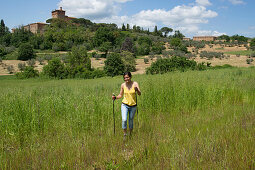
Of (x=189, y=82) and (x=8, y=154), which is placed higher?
(x=189, y=82)

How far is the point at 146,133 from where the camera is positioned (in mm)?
4887

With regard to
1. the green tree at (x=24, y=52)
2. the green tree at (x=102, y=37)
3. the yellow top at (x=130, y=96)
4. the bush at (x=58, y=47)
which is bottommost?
the yellow top at (x=130, y=96)

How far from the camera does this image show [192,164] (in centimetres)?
321

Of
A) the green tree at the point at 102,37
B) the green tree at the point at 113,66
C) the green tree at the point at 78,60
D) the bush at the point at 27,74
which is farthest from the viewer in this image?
the green tree at the point at 102,37

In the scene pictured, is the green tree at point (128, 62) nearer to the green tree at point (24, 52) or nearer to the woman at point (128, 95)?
the green tree at point (24, 52)

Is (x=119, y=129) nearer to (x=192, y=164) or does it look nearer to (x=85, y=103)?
(x=85, y=103)

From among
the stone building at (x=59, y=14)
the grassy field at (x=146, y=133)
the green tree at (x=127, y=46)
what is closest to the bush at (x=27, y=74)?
the green tree at (x=127, y=46)

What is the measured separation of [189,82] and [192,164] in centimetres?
572

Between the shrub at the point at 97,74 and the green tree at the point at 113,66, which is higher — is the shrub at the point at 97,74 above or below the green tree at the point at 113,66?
below

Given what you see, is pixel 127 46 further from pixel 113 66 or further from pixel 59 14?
pixel 59 14

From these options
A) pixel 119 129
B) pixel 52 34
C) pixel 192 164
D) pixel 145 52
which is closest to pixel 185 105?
pixel 119 129

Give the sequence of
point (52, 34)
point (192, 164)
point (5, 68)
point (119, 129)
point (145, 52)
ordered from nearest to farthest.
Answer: point (192, 164) < point (119, 129) < point (5, 68) < point (145, 52) < point (52, 34)

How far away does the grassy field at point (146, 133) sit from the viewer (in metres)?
3.44

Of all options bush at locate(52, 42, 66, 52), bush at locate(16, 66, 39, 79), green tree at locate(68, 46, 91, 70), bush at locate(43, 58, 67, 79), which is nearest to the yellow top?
bush at locate(43, 58, 67, 79)
